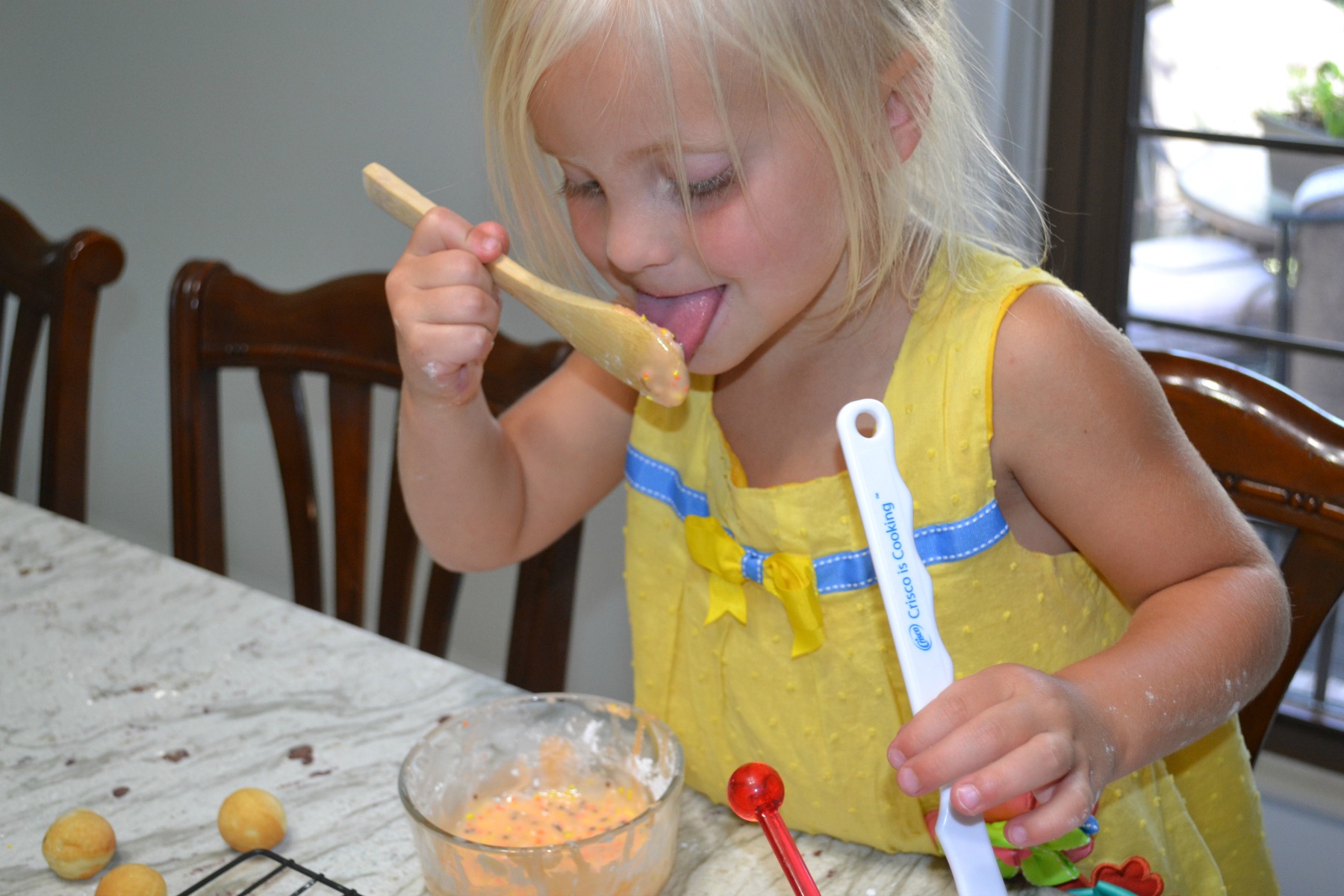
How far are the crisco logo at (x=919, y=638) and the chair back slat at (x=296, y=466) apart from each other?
803 millimetres

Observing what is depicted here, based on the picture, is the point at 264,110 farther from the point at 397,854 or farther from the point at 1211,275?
the point at 397,854

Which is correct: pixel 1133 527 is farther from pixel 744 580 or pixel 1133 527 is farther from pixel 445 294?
pixel 445 294

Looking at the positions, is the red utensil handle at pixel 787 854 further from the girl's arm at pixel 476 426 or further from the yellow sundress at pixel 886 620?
the girl's arm at pixel 476 426

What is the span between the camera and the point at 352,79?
1934 millimetres

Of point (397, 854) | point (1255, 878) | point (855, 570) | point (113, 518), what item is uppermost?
point (855, 570)

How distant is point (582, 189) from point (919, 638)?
351 millimetres

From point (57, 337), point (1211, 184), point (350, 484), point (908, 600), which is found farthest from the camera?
point (1211, 184)

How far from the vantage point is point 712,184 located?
0.69 metres

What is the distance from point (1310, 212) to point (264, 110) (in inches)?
62.7

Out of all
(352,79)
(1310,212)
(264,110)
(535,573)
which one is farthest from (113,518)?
(1310,212)

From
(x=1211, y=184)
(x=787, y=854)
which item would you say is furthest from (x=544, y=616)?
(x=1211, y=184)

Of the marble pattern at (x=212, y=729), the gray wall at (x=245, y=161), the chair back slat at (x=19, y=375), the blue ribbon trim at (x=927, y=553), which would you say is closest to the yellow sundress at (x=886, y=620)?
the blue ribbon trim at (x=927, y=553)

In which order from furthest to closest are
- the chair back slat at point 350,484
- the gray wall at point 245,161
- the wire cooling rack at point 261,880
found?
the gray wall at point 245,161, the chair back slat at point 350,484, the wire cooling rack at point 261,880

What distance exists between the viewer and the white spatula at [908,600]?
530mm
